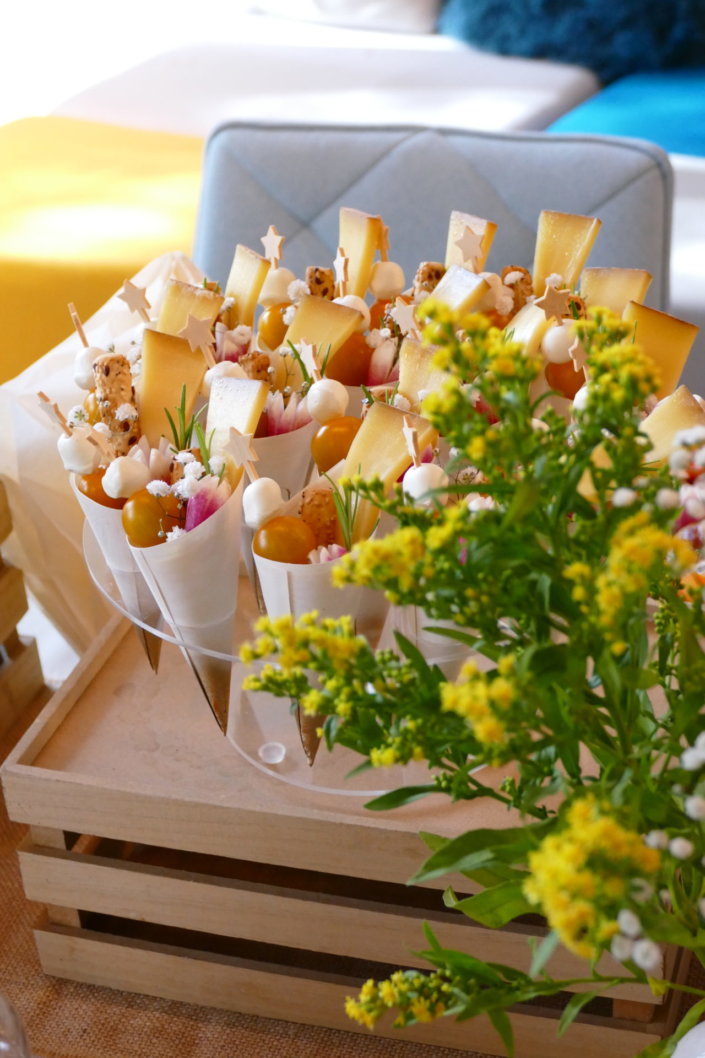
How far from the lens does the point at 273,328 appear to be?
1.08 metres

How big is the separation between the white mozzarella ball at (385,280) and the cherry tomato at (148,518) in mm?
393

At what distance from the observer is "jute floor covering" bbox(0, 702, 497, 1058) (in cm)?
89

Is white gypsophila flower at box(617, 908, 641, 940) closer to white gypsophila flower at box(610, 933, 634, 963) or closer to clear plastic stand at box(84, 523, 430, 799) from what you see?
white gypsophila flower at box(610, 933, 634, 963)

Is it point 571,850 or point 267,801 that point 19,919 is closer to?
point 267,801

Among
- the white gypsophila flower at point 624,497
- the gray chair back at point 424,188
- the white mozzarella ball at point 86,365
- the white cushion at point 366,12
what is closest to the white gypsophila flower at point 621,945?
the white gypsophila flower at point 624,497

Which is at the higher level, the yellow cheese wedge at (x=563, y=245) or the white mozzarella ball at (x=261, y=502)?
the yellow cheese wedge at (x=563, y=245)

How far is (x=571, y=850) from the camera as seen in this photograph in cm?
33

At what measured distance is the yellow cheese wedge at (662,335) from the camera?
2.99ft

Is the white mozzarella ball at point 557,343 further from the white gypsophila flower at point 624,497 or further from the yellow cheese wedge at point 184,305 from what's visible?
the white gypsophila flower at point 624,497

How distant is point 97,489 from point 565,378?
41 cm

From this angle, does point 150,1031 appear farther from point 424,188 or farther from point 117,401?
→ point 424,188

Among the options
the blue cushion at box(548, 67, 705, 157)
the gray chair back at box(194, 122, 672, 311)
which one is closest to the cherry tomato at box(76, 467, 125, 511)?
the gray chair back at box(194, 122, 672, 311)

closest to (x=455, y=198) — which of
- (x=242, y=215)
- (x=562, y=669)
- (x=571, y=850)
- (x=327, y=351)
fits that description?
(x=242, y=215)

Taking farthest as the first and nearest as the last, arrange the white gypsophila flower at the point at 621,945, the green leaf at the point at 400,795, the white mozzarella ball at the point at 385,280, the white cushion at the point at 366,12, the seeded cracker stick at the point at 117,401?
the white cushion at the point at 366,12
the white mozzarella ball at the point at 385,280
the seeded cracker stick at the point at 117,401
the green leaf at the point at 400,795
the white gypsophila flower at the point at 621,945
